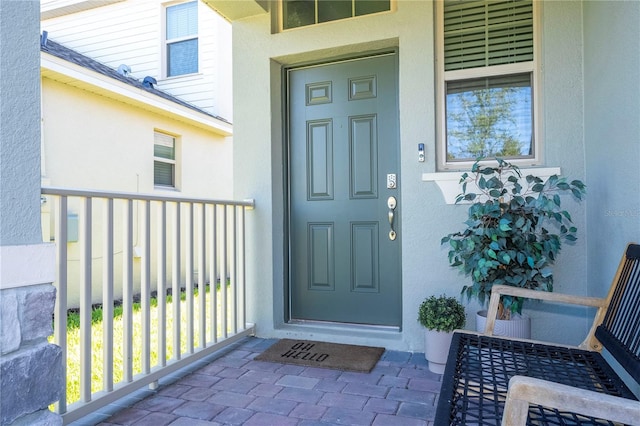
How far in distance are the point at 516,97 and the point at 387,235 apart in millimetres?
1303

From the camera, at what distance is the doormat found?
2.60m

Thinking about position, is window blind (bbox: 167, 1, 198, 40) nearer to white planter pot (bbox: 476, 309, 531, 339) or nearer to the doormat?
the doormat

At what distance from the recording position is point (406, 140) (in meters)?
2.90

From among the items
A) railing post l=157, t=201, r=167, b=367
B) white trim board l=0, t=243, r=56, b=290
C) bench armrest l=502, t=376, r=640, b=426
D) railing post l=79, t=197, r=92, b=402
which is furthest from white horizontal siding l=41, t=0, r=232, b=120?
bench armrest l=502, t=376, r=640, b=426

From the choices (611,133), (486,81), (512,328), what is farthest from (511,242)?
(486,81)

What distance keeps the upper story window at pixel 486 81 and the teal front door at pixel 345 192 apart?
399 millimetres

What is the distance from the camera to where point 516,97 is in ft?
9.09

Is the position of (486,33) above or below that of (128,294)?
above

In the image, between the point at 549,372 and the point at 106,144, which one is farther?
the point at 106,144

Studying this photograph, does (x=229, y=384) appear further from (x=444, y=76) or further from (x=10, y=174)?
(x=444, y=76)

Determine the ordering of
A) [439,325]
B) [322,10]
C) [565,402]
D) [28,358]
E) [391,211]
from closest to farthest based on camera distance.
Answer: [565,402] < [28,358] < [439,325] < [391,211] < [322,10]

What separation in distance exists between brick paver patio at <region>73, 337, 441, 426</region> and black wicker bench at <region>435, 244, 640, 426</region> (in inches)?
19.6

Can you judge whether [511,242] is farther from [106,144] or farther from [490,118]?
[106,144]

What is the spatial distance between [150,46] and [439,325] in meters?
6.44
